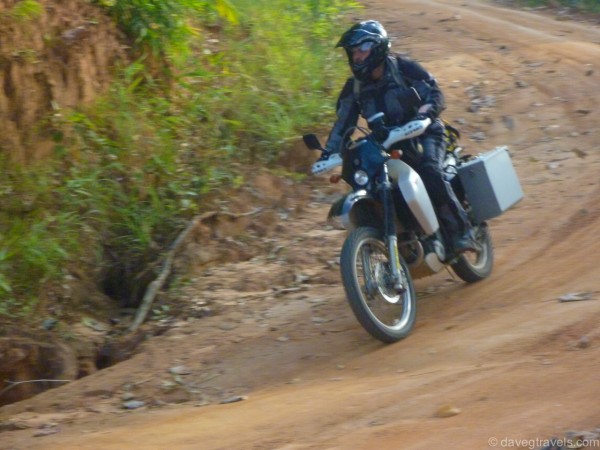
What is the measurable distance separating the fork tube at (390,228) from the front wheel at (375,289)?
0.06m

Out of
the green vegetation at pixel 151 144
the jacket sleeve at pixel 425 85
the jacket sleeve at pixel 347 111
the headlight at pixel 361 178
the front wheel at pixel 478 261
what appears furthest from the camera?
the green vegetation at pixel 151 144

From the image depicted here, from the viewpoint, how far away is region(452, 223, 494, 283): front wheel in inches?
293

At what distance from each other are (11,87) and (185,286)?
7.06 ft

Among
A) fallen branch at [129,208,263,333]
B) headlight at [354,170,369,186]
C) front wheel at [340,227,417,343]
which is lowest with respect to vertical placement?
fallen branch at [129,208,263,333]

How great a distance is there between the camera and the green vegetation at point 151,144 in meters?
7.69

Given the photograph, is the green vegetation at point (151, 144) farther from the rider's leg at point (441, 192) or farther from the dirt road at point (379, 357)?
the rider's leg at point (441, 192)

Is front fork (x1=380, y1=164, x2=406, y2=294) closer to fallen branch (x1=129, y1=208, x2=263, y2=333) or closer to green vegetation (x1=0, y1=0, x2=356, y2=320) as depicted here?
fallen branch (x1=129, y1=208, x2=263, y2=333)

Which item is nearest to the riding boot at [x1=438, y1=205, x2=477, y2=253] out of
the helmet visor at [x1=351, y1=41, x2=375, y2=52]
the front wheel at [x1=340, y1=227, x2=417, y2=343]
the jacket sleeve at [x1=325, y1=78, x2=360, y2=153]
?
the front wheel at [x1=340, y1=227, x2=417, y2=343]

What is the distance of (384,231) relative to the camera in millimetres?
6574

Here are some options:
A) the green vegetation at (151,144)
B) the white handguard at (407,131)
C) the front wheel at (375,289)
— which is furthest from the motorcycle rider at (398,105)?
the green vegetation at (151,144)

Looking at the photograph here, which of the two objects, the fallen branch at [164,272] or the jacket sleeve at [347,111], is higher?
the jacket sleeve at [347,111]

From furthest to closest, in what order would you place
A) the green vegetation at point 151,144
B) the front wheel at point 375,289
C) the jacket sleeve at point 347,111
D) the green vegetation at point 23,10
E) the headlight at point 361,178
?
the green vegetation at point 23,10 → the green vegetation at point 151,144 → the jacket sleeve at point 347,111 → the headlight at point 361,178 → the front wheel at point 375,289

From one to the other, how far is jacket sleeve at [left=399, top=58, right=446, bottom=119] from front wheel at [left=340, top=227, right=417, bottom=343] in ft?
3.33

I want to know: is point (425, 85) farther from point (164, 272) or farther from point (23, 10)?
point (23, 10)
